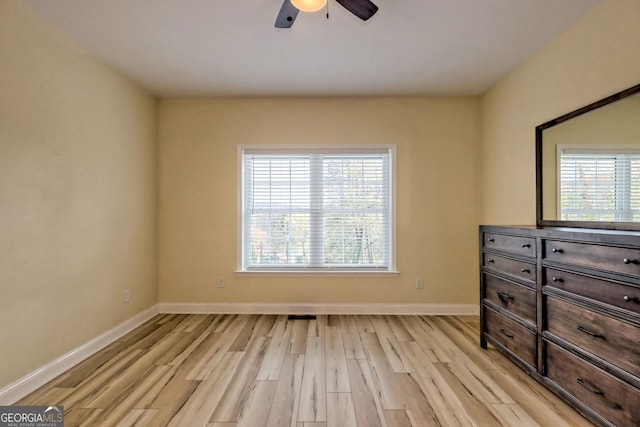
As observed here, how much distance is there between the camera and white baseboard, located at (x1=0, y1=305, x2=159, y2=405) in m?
1.95

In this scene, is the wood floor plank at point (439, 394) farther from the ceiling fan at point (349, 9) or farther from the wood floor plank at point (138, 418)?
the ceiling fan at point (349, 9)

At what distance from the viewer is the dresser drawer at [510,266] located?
2.17m

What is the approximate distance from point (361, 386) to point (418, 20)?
2654 mm

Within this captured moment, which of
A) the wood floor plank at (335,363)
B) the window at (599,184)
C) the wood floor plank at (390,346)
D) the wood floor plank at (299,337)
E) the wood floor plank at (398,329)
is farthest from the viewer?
the wood floor plank at (398,329)

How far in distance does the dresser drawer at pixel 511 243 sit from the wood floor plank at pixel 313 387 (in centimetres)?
172

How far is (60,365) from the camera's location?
230 cm

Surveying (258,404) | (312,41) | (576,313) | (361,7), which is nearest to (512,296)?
(576,313)

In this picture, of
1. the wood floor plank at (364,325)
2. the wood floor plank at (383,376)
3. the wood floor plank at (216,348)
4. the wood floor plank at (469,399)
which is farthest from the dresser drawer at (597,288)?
the wood floor plank at (216,348)

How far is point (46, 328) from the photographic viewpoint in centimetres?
221

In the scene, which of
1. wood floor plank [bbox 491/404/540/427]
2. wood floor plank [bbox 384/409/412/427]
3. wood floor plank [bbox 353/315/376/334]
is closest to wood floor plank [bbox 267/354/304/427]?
wood floor plank [bbox 384/409/412/427]

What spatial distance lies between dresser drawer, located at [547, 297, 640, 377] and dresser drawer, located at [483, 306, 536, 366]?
24cm

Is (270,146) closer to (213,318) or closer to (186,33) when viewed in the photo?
(186,33)

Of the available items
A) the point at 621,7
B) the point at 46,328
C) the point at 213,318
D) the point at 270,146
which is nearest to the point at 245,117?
the point at 270,146

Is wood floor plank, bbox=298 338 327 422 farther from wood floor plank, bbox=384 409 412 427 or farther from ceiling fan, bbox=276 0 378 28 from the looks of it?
ceiling fan, bbox=276 0 378 28
